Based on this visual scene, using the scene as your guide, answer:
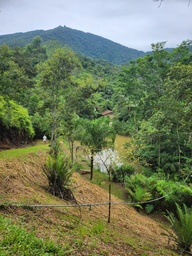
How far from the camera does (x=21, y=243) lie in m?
2.42

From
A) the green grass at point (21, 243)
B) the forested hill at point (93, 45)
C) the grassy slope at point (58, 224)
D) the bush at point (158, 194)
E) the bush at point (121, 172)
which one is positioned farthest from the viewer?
the forested hill at point (93, 45)

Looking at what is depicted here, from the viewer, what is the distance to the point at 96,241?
3.42m

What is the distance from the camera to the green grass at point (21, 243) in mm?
2279

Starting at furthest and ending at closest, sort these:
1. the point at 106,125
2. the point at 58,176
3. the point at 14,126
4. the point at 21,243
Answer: the point at 106,125, the point at 14,126, the point at 58,176, the point at 21,243

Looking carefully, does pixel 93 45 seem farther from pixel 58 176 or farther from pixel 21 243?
pixel 21 243

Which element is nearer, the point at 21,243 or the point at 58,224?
→ the point at 21,243

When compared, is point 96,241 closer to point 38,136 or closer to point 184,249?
point 184,249

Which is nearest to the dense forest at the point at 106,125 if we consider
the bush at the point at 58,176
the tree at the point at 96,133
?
the tree at the point at 96,133

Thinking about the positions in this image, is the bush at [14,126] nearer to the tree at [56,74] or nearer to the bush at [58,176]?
the tree at [56,74]

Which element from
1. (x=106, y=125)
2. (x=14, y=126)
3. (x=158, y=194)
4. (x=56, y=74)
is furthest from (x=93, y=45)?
(x=158, y=194)

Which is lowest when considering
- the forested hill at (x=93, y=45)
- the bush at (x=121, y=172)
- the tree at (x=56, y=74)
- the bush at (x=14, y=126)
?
Result: the bush at (x=121, y=172)

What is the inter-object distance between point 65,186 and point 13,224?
7.50 ft

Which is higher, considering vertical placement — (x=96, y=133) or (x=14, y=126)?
(x=14, y=126)

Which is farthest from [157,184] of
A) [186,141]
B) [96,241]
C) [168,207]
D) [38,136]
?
[38,136]
